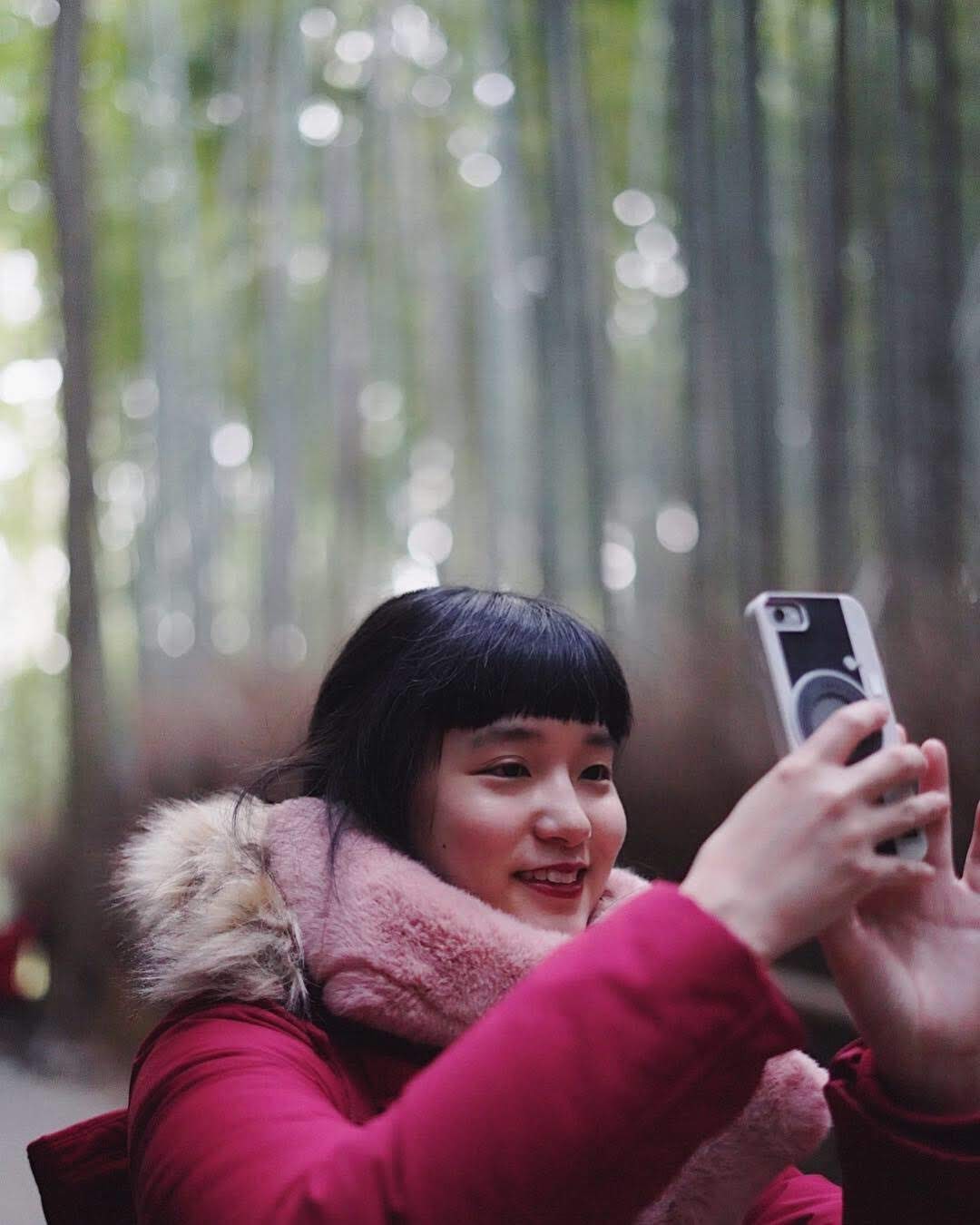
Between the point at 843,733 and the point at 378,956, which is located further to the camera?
the point at 378,956

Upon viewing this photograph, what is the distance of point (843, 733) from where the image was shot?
59 centimetres

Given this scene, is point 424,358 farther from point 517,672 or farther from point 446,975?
point 446,975

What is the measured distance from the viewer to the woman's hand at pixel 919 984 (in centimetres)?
68

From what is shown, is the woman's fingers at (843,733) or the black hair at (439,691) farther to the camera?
the black hair at (439,691)

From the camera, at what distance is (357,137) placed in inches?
90.6

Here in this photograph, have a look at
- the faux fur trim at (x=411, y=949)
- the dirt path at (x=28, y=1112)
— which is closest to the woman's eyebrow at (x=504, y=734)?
the faux fur trim at (x=411, y=949)

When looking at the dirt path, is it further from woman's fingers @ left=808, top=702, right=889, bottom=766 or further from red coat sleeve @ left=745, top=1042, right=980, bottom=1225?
woman's fingers @ left=808, top=702, right=889, bottom=766

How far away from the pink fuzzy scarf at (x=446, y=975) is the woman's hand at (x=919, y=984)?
0.13m

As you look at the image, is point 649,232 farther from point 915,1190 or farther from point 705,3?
point 915,1190

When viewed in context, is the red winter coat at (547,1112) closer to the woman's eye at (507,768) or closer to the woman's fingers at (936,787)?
the woman's fingers at (936,787)

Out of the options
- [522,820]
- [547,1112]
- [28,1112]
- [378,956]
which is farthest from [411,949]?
[28,1112]

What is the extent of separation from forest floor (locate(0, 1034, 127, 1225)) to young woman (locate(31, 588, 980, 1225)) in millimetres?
870

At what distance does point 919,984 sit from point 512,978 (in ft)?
0.78

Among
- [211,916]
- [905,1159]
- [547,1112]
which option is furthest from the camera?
[211,916]
